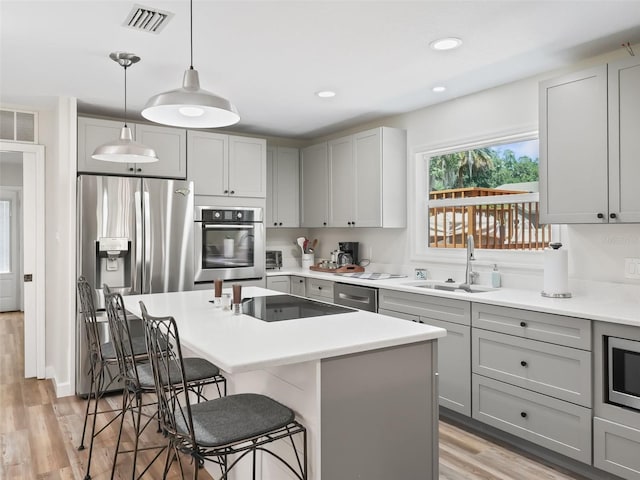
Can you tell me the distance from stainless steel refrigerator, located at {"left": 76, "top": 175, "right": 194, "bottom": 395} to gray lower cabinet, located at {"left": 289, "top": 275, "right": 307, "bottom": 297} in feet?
3.99

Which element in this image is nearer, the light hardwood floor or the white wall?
the light hardwood floor

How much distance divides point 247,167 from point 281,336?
10.5 feet

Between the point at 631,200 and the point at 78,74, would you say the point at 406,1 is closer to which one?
the point at 631,200

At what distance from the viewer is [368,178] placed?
459 centimetres

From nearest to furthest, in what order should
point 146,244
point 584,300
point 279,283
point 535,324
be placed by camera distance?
point 535,324 → point 584,300 → point 146,244 → point 279,283

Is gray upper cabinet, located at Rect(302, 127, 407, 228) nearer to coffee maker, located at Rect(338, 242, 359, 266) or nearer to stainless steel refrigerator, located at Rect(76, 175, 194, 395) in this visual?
coffee maker, located at Rect(338, 242, 359, 266)

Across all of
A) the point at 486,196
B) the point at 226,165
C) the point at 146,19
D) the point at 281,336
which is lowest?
the point at 281,336

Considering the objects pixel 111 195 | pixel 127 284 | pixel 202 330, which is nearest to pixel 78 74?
pixel 111 195

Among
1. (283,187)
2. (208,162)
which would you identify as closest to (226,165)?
(208,162)

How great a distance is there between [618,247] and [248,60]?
2650mm

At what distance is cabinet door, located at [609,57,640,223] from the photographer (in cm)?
265

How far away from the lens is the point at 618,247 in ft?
9.93

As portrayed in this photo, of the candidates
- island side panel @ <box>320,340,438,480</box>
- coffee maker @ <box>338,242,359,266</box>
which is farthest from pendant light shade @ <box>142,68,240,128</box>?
coffee maker @ <box>338,242,359,266</box>

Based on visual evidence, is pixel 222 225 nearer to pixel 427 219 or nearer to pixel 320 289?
pixel 320 289
